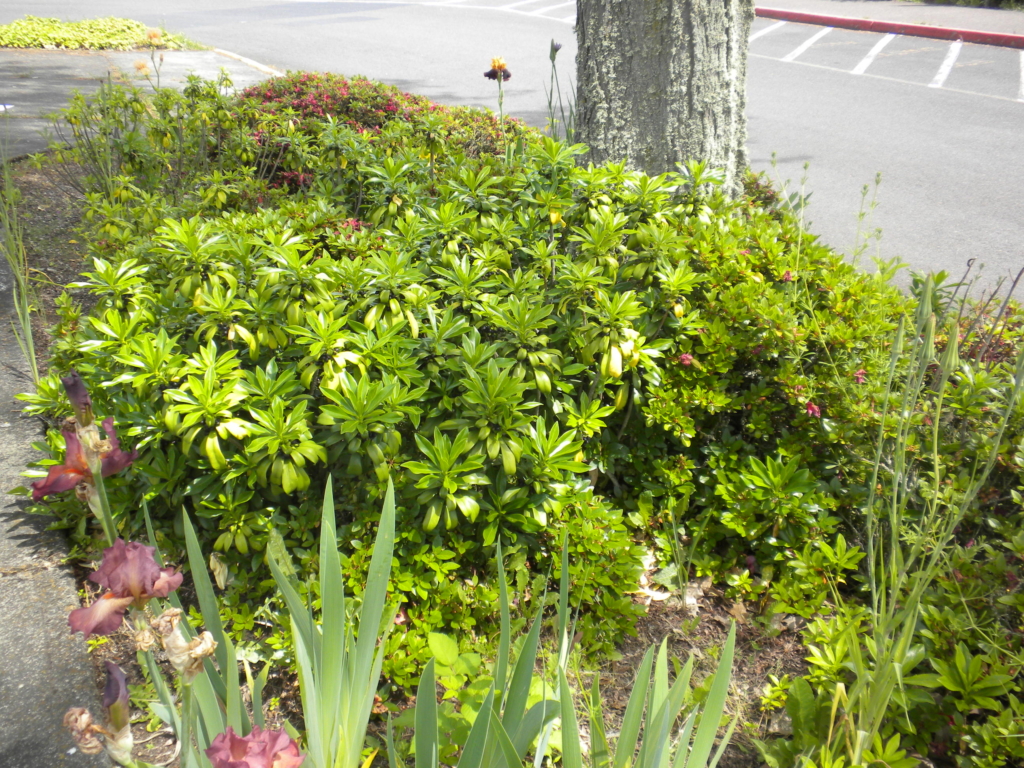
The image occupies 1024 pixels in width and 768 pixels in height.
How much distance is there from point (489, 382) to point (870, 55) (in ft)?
40.1

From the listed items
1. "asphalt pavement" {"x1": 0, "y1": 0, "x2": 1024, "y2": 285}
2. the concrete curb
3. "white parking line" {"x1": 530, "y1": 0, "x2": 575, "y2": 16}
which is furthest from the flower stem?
"white parking line" {"x1": 530, "y1": 0, "x2": 575, "y2": 16}

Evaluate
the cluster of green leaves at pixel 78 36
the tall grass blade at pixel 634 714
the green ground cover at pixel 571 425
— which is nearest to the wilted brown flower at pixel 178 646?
the tall grass blade at pixel 634 714

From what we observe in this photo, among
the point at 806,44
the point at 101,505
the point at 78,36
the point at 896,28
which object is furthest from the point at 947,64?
the point at 78,36

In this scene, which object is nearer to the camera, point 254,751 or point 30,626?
point 254,751

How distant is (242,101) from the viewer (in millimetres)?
5273

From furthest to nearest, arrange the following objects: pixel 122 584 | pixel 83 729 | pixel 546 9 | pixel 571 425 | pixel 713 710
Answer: pixel 546 9 → pixel 571 425 → pixel 713 710 → pixel 122 584 → pixel 83 729

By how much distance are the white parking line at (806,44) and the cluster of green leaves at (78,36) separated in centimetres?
1070

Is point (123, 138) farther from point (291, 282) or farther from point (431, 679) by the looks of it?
point (431, 679)

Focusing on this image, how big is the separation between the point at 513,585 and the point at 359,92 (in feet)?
15.6

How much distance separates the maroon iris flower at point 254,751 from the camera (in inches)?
31.5

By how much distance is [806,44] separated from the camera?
1216 centimetres

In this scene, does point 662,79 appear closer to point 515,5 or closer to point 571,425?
point 571,425

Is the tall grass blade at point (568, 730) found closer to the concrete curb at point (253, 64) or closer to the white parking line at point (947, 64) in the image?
the concrete curb at point (253, 64)

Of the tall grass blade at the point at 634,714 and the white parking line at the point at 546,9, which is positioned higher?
the white parking line at the point at 546,9
